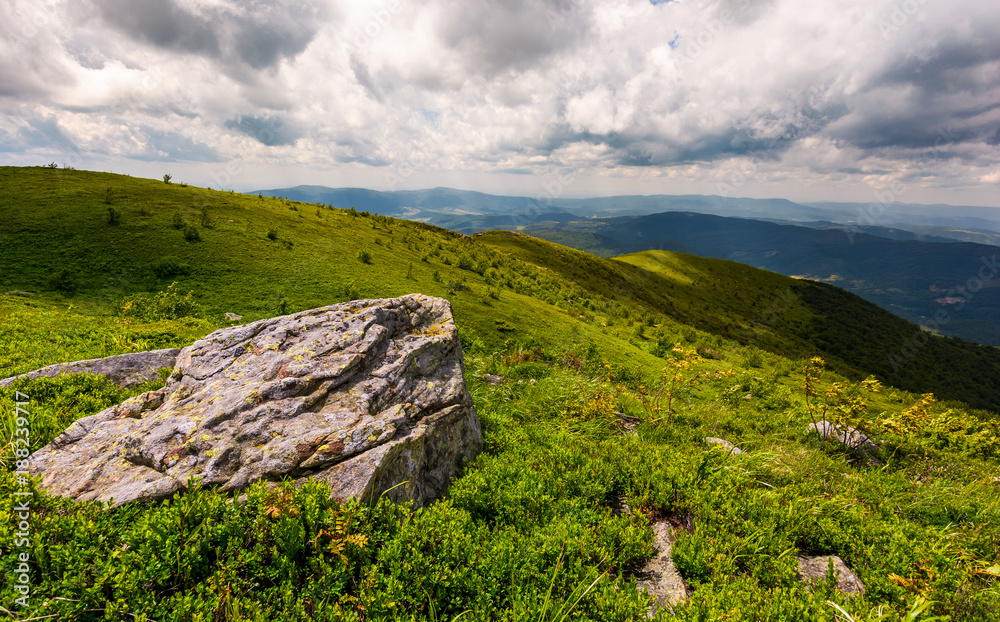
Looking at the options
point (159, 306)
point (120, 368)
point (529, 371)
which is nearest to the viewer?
point (120, 368)

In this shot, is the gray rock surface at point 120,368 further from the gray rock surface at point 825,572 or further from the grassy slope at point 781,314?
the grassy slope at point 781,314

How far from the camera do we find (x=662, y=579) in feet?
14.5

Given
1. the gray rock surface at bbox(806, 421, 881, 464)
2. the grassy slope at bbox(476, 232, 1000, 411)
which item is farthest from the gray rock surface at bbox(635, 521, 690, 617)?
the grassy slope at bbox(476, 232, 1000, 411)

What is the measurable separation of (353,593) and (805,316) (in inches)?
4619

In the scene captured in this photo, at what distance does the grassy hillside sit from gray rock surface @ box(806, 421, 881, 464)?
0.91 ft

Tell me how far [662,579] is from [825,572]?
7.13 feet

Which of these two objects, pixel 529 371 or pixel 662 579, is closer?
pixel 662 579

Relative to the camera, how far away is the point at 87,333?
9.52 metres

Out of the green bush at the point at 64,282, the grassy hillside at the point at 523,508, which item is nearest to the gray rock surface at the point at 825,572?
the grassy hillside at the point at 523,508

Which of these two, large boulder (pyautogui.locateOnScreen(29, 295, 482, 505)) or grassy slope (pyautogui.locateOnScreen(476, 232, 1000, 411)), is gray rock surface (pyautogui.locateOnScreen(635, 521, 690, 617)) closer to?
large boulder (pyautogui.locateOnScreen(29, 295, 482, 505))

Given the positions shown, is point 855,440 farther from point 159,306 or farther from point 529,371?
point 159,306

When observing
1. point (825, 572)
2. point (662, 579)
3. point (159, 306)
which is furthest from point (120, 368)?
point (825, 572)

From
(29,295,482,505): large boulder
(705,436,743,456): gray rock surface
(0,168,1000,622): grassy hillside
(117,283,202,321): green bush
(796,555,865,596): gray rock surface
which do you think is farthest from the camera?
(117,283,202,321): green bush

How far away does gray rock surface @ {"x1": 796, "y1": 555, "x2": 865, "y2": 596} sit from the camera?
4402mm
